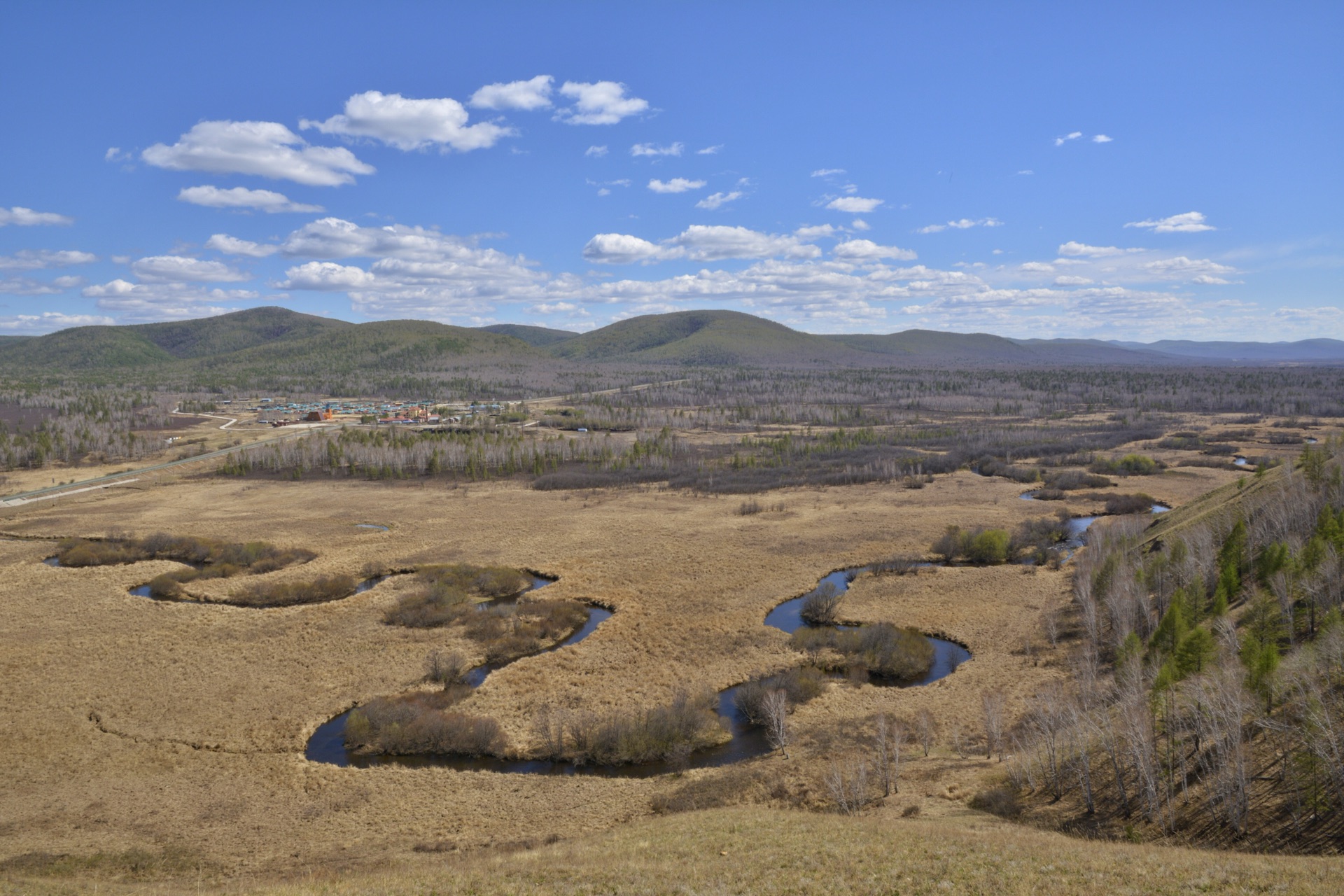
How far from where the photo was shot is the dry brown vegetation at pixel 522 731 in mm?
18641

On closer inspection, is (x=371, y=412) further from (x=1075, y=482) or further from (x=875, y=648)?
(x=875, y=648)

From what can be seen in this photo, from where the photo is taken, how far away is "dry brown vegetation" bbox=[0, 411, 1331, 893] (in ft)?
61.2

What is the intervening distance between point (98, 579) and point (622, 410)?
12699cm

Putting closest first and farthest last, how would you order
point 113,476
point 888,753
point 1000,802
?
point 1000,802, point 888,753, point 113,476

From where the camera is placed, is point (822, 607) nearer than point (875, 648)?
No

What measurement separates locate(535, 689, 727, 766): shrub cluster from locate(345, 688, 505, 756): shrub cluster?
7.92 feet

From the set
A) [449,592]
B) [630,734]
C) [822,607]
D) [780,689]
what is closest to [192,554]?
[449,592]

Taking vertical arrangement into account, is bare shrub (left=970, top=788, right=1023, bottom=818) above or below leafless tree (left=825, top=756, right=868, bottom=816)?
above

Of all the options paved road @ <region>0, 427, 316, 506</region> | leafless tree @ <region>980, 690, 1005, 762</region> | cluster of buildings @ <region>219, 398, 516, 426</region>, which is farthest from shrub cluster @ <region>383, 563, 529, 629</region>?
cluster of buildings @ <region>219, 398, 516, 426</region>

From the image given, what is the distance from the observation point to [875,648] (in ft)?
Result: 126

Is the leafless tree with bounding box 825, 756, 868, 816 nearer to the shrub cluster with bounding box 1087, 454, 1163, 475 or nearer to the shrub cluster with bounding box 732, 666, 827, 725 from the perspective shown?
the shrub cluster with bounding box 732, 666, 827, 725

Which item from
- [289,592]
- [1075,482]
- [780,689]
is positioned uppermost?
[1075,482]

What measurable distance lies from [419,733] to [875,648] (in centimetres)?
2335

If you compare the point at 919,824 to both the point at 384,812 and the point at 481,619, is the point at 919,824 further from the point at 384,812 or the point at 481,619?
the point at 481,619
